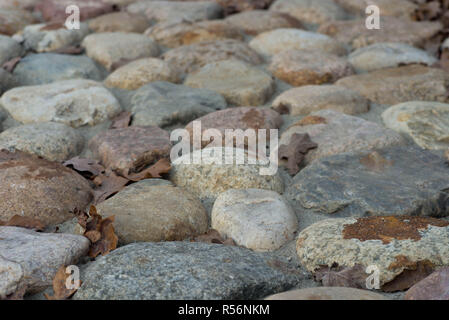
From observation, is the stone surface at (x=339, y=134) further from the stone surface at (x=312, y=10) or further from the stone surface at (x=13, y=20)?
the stone surface at (x=13, y=20)

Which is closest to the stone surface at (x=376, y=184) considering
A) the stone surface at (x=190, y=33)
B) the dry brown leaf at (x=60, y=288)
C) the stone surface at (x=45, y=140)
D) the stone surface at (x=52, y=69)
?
the dry brown leaf at (x=60, y=288)

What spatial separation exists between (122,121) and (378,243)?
1.84 metres

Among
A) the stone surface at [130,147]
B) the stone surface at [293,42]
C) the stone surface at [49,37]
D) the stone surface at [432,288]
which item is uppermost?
the stone surface at [49,37]

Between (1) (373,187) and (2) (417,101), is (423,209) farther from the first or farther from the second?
(2) (417,101)

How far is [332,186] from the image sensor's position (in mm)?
2445

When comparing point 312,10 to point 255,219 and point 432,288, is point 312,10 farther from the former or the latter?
point 432,288

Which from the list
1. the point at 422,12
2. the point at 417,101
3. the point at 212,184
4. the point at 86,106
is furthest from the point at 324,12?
the point at 212,184

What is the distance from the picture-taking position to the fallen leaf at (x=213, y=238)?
7.02 ft

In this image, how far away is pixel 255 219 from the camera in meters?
2.19

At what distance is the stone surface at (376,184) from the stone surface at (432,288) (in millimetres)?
553

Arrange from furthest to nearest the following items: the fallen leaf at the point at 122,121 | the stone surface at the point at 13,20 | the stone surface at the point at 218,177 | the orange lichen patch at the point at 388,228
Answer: the stone surface at the point at 13,20
the fallen leaf at the point at 122,121
the stone surface at the point at 218,177
the orange lichen patch at the point at 388,228

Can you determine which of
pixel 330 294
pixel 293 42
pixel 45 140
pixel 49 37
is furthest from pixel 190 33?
Answer: pixel 330 294

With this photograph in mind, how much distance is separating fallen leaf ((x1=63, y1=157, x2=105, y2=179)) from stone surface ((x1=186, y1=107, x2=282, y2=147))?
60cm

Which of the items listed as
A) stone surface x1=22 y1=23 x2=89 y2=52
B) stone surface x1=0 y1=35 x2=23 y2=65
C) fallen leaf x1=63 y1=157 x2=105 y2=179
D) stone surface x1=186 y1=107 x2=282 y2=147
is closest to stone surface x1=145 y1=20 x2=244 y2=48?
stone surface x1=22 y1=23 x2=89 y2=52
